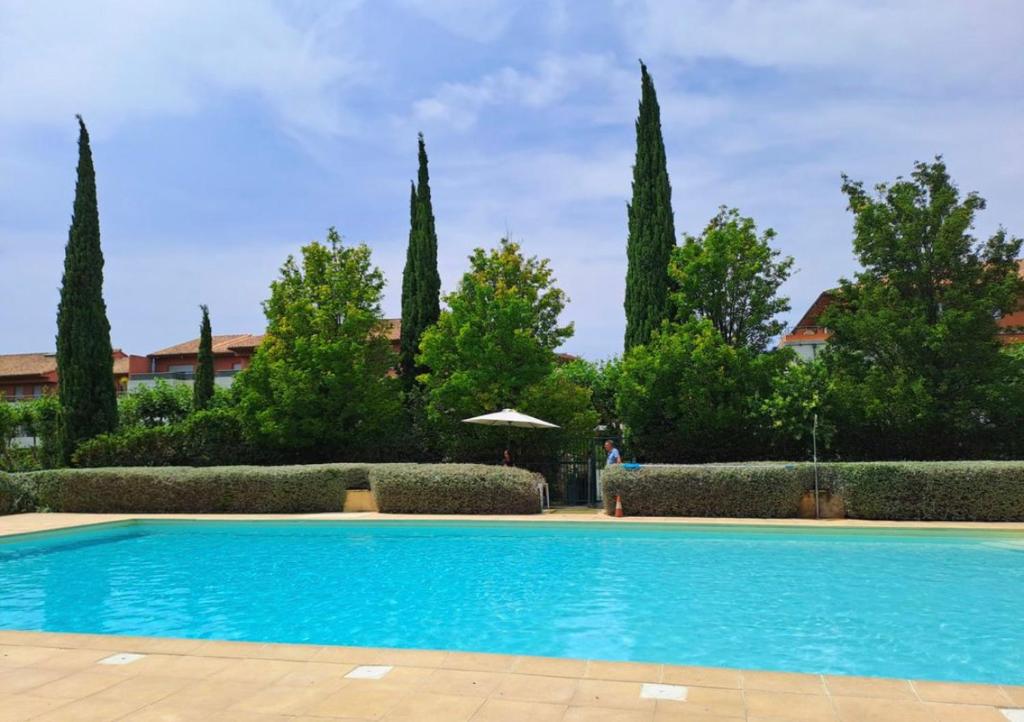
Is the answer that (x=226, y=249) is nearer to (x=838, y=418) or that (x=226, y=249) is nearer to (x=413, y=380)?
(x=413, y=380)

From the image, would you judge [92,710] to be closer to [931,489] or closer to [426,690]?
[426,690]

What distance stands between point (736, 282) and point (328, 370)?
39.6 ft

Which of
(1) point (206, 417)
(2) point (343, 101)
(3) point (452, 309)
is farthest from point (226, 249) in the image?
(2) point (343, 101)

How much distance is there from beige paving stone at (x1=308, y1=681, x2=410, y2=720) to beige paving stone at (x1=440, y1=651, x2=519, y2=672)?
1.94 ft

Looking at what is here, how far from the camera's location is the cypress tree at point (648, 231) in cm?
2209

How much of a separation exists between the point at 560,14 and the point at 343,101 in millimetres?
5015

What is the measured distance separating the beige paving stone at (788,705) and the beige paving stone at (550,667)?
3.67 feet

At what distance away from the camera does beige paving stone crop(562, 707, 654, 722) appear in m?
4.09

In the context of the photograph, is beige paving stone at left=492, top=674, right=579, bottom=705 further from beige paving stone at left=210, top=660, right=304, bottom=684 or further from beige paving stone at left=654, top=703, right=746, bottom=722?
beige paving stone at left=210, top=660, right=304, bottom=684

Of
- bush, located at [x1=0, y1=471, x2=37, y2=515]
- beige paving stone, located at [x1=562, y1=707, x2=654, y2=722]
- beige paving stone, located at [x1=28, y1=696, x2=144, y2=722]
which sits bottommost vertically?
bush, located at [x1=0, y1=471, x2=37, y2=515]

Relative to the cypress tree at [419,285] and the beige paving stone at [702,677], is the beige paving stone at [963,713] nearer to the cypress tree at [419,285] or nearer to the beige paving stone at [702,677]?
the beige paving stone at [702,677]

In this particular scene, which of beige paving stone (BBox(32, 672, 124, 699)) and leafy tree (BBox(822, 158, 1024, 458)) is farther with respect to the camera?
leafy tree (BBox(822, 158, 1024, 458))

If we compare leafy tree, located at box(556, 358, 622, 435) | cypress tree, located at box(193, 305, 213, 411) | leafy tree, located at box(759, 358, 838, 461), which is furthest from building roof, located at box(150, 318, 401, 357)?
leafy tree, located at box(759, 358, 838, 461)

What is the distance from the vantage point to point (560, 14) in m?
11.4
